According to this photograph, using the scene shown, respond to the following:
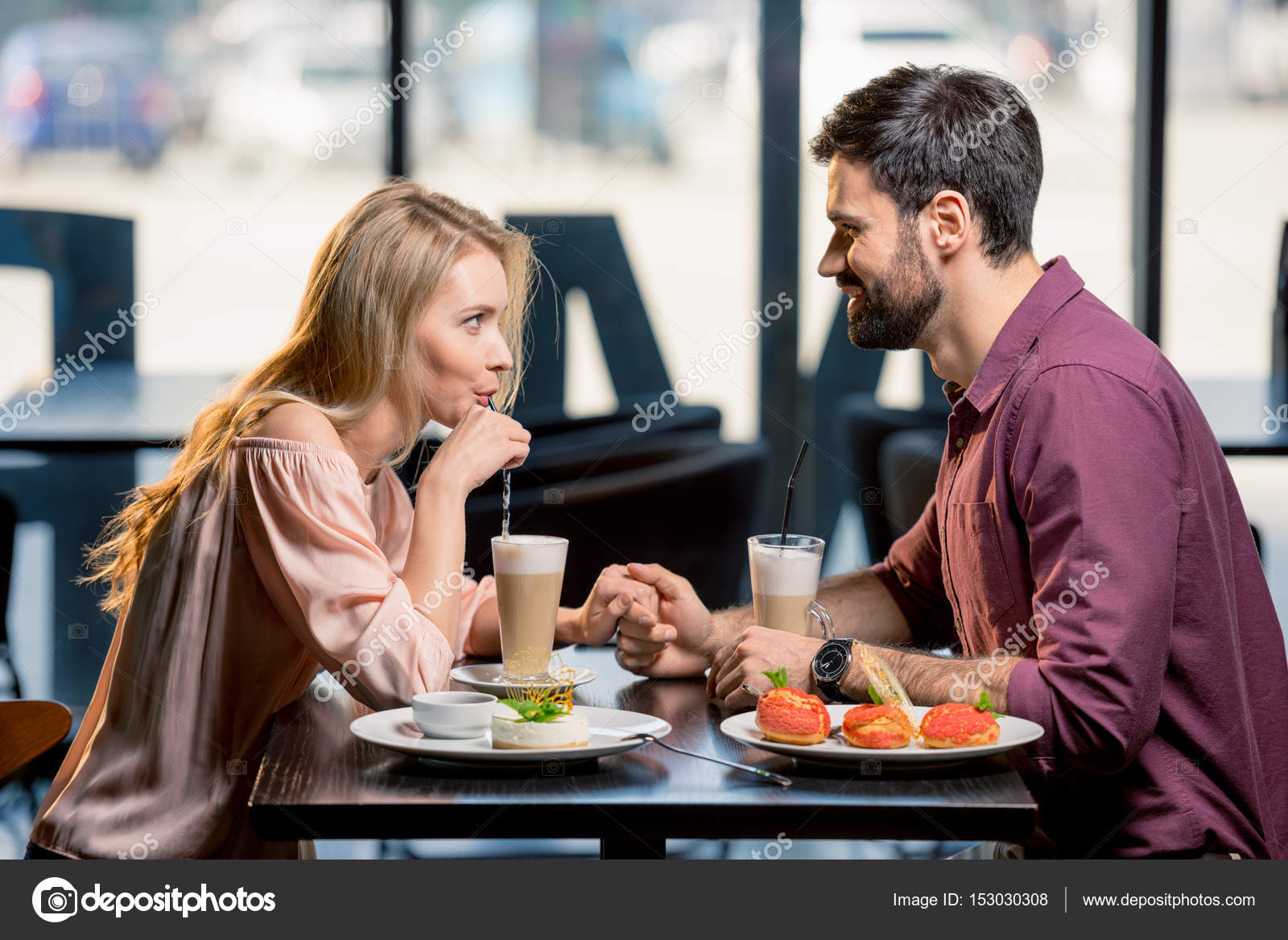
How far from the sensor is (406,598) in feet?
4.86

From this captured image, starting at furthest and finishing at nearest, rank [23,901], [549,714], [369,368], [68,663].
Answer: [68,663], [369,368], [23,901], [549,714]

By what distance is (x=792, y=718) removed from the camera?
Answer: 1256 mm

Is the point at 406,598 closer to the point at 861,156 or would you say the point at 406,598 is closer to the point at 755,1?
the point at 861,156

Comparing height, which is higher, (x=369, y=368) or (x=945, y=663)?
(x=369, y=368)

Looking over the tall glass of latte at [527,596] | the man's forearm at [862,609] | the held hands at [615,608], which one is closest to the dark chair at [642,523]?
the man's forearm at [862,609]

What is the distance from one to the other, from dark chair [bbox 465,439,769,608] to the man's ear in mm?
2002

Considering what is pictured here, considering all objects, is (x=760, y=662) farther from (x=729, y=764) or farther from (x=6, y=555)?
(x=6, y=555)

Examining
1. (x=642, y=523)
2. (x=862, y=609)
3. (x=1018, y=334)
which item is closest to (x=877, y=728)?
(x=1018, y=334)

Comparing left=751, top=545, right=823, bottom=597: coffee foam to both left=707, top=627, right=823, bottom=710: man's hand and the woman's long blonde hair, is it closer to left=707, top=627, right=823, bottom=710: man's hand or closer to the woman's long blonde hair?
left=707, top=627, right=823, bottom=710: man's hand

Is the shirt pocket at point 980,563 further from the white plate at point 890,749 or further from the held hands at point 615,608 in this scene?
the held hands at point 615,608

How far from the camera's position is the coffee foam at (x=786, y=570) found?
160 centimetres

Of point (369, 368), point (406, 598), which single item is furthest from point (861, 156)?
point (406, 598)

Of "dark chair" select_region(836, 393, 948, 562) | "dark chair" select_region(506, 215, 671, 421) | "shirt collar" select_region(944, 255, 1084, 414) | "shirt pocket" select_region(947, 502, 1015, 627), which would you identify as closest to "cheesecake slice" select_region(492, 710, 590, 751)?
"shirt pocket" select_region(947, 502, 1015, 627)

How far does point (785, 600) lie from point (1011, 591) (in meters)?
0.28
